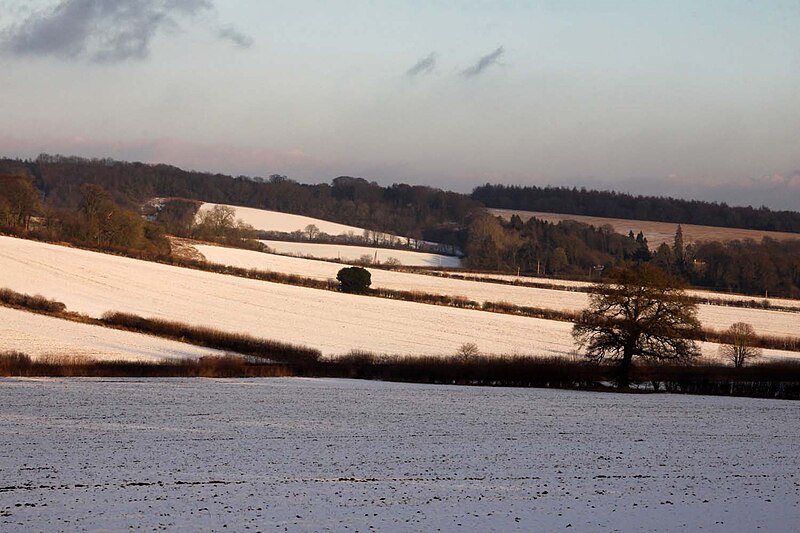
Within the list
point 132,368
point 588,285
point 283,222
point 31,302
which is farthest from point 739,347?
point 283,222

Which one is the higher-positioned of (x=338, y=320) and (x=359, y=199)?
(x=359, y=199)

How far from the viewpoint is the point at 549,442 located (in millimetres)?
22453

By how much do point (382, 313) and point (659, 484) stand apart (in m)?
45.4

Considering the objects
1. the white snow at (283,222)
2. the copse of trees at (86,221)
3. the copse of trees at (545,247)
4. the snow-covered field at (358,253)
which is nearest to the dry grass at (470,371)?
the copse of trees at (86,221)

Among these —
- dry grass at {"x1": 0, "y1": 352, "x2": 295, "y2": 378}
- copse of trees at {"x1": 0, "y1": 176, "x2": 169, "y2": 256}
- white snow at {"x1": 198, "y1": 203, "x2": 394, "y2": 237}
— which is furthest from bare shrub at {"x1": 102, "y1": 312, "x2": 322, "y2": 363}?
white snow at {"x1": 198, "y1": 203, "x2": 394, "y2": 237}

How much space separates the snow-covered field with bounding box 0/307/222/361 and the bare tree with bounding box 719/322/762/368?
1124 inches

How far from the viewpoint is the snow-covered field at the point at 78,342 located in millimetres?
40094

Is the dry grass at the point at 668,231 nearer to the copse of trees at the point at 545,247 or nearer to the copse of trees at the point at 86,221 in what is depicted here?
the copse of trees at the point at 545,247

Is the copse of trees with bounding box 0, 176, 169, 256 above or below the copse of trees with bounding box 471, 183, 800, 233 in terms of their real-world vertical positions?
below

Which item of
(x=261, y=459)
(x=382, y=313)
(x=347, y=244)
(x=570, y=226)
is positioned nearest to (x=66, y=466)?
(x=261, y=459)

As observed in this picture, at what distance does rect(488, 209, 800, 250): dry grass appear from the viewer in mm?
142875

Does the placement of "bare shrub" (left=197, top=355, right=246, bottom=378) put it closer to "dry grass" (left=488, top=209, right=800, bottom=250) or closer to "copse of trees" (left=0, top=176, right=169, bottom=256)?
"copse of trees" (left=0, top=176, right=169, bottom=256)

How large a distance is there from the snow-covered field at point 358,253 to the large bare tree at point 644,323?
67423 mm

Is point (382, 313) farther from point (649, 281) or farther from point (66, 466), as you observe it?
point (66, 466)
